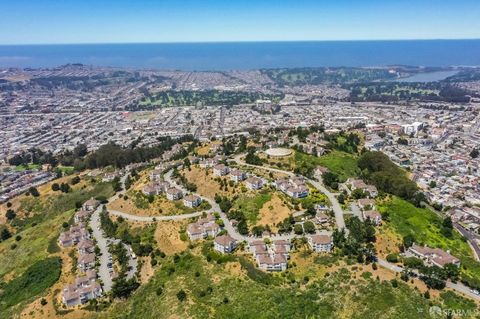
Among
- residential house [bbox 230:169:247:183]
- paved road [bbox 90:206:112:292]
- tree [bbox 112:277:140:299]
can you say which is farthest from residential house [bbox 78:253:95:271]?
residential house [bbox 230:169:247:183]

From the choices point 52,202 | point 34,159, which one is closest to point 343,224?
point 52,202

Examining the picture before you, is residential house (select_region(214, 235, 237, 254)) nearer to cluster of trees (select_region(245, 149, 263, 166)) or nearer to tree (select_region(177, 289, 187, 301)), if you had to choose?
tree (select_region(177, 289, 187, 301))

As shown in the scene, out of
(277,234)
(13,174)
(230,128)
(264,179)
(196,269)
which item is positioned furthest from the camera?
(230,128)

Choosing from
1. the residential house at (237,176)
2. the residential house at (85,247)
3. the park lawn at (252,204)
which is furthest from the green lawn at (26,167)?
the park lawn at (252,204)

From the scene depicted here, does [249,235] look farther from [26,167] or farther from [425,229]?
[26,167]

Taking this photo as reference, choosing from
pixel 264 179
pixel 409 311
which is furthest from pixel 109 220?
pixel 409 311

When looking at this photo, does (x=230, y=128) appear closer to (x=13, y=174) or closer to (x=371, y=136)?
(x=371, y=136)
